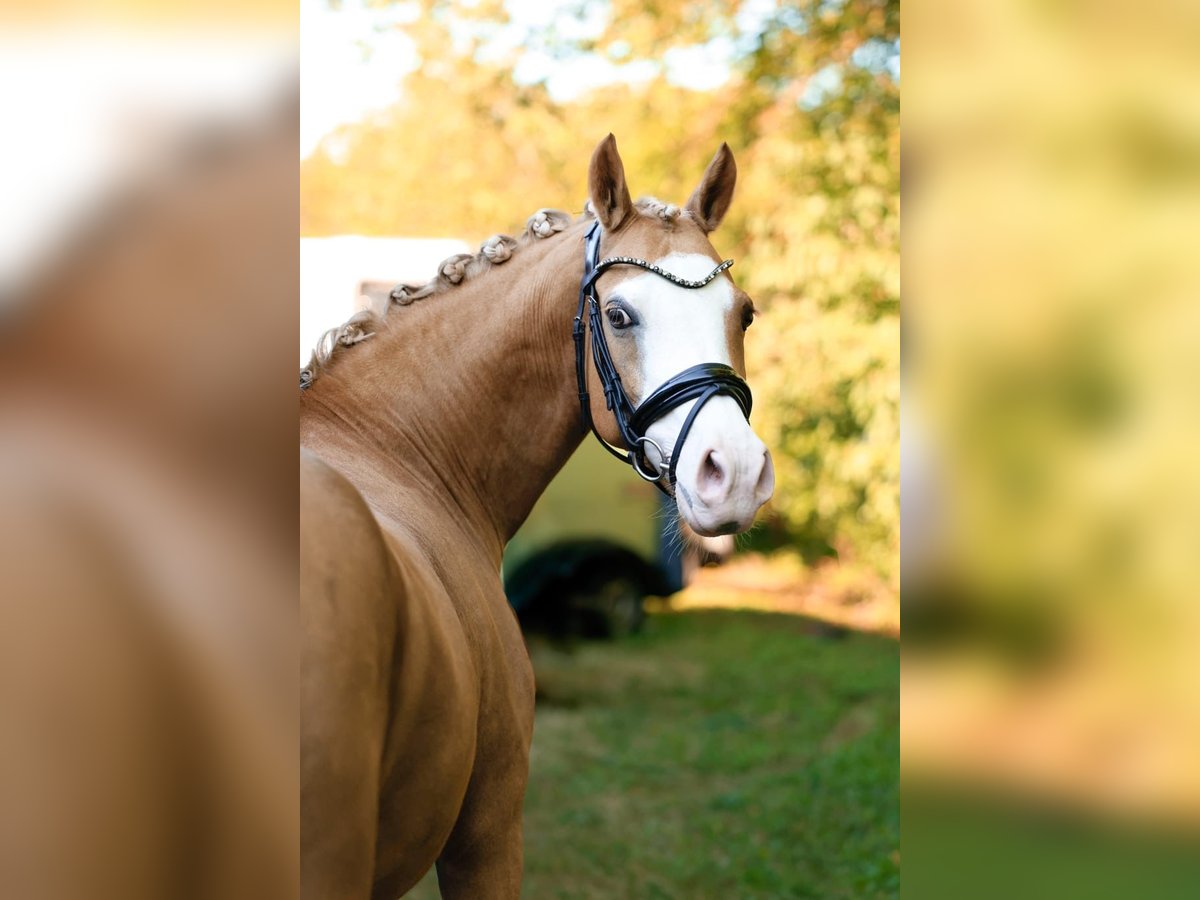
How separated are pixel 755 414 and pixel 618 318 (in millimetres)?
7999

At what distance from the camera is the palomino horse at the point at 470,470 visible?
132 cm

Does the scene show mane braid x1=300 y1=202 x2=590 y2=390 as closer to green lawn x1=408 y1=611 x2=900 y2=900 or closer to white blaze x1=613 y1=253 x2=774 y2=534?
white blaze x1=613 y1=253 x2=774 y2=534

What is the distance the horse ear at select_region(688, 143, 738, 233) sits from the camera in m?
2.42

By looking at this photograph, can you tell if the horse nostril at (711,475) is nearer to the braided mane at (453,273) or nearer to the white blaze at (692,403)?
the white blaze at (692,403)

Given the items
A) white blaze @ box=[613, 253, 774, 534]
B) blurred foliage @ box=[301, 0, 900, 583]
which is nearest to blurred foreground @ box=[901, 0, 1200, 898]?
white blaze @ box=[613, 253, 774, 534]

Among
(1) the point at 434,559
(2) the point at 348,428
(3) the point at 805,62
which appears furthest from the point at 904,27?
(3) the point at 805,62

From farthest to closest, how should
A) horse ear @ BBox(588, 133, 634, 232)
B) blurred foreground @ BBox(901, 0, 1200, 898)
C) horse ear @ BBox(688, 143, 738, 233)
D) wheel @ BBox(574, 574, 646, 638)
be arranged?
wheel @ BBox(574, 574, 646, 638) → horse ear @ BBox(688, 143, 738, 233) → horse ear @ BBox(588, 133, 634, 232) → blurred foreground @ BBox(901, 0, 1200, 898)

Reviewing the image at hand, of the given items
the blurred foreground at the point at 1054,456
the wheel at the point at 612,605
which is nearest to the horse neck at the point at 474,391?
the blurred foreground at the point at 1054,456

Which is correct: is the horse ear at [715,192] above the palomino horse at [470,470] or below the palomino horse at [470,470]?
above

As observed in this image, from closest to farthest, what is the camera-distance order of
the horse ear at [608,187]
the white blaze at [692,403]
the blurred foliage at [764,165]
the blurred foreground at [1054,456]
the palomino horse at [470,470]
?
the blurred foreground at [1054,456]
the palomino horse at [470,470]
the white blaze at [692,403]
the horse ear at [608,187]
the blurred foliage at [764,165]

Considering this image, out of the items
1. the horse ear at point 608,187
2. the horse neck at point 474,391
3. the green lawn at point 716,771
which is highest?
the horse ear at point 608,187

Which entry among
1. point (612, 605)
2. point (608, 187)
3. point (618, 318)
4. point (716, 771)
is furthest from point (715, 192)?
point (612, 605)

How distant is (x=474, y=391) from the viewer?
2383 mm

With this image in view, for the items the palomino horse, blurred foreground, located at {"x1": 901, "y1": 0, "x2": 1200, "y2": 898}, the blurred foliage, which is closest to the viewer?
blurred foreground, located at {"x1": 901, "y1": 0, "x2": 1200, "y2": 898}
